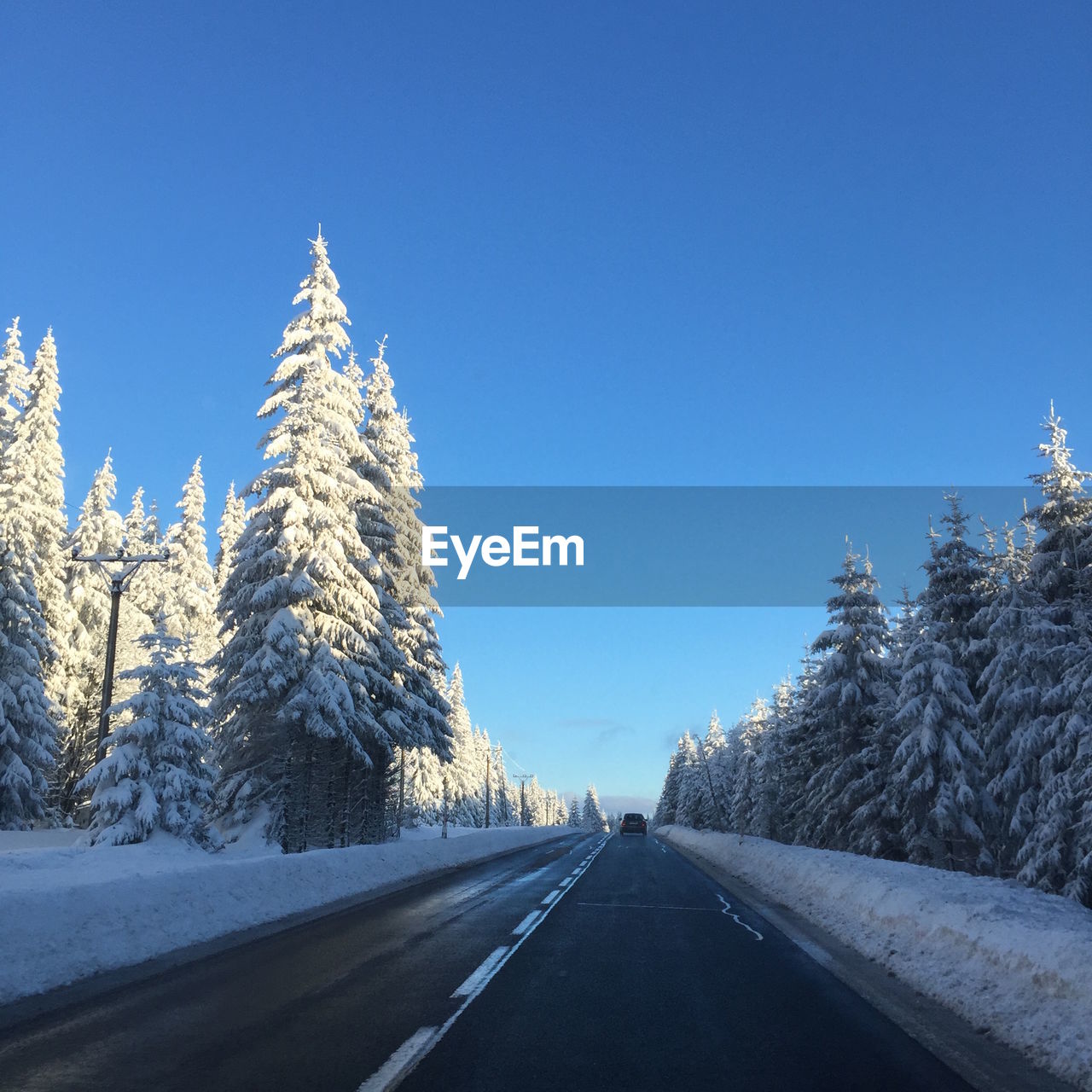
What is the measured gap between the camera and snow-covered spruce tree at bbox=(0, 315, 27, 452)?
3600 centimetres

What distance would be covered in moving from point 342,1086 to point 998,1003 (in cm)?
576

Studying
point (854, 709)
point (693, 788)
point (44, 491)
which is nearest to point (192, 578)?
point (44, 491)

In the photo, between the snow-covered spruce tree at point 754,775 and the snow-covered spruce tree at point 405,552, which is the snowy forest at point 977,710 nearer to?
the snow-covered spruce tree at point 405,552

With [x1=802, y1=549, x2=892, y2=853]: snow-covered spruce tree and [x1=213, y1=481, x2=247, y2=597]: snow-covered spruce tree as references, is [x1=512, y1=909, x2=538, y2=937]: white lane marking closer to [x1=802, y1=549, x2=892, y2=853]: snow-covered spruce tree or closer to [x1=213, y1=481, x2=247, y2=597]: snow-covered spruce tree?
[x1=802, y1=549, x2=892, y2=853]: snow-covered spruce tree

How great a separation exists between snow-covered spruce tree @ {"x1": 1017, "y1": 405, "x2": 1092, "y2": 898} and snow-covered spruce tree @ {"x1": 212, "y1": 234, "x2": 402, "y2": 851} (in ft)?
61.7

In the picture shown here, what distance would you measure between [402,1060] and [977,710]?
2733cm

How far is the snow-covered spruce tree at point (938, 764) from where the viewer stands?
28688mm

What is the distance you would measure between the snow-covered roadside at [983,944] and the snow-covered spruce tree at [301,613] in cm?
1414

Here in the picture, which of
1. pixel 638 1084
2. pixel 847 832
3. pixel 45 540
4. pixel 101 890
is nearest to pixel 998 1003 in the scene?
pixel 638 1084

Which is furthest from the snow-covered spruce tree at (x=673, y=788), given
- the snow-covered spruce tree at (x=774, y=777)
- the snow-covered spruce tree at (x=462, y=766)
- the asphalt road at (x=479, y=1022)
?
the asphalt road at (x=479, y=1022)

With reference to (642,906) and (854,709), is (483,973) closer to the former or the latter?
(642,906)

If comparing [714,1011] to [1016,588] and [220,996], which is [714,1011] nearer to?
[220,996]

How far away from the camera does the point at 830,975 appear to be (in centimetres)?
1034

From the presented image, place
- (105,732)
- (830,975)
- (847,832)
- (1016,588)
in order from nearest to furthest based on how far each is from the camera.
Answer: (830,975) → (105,732) → (1016,588) → (847,832)
